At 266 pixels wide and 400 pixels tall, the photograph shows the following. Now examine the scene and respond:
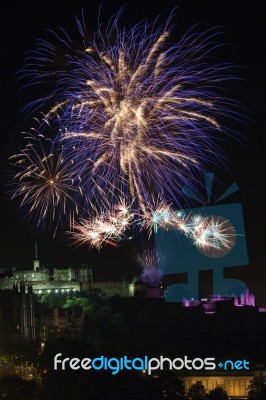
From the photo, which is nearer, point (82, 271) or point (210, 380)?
point (210, 380)

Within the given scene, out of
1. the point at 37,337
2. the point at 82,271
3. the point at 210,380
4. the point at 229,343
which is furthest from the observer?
the point at 82,271

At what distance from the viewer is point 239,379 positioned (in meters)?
80.5

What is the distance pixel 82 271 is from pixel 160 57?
91044 millimetres

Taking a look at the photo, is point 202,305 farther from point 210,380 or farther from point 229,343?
point 210,380

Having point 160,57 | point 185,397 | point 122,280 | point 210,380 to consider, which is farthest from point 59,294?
point 160,57

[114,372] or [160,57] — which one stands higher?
[160,57]

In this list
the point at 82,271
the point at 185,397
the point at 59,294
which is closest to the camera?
the point at 185,397

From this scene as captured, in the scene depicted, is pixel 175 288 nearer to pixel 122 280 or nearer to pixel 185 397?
pixel 122 280

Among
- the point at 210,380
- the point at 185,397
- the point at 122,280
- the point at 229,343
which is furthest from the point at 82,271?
the point at 185,397

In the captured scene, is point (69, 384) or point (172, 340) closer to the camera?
point (69, 384)

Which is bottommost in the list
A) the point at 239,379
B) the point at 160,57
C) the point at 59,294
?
the point at 239,379

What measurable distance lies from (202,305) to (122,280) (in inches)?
654

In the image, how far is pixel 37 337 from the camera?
92938 millimetres

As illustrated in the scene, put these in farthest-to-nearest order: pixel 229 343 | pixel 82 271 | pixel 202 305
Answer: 1. pixel 82 271
2. pixel 202 305
3. pixel 229 343
